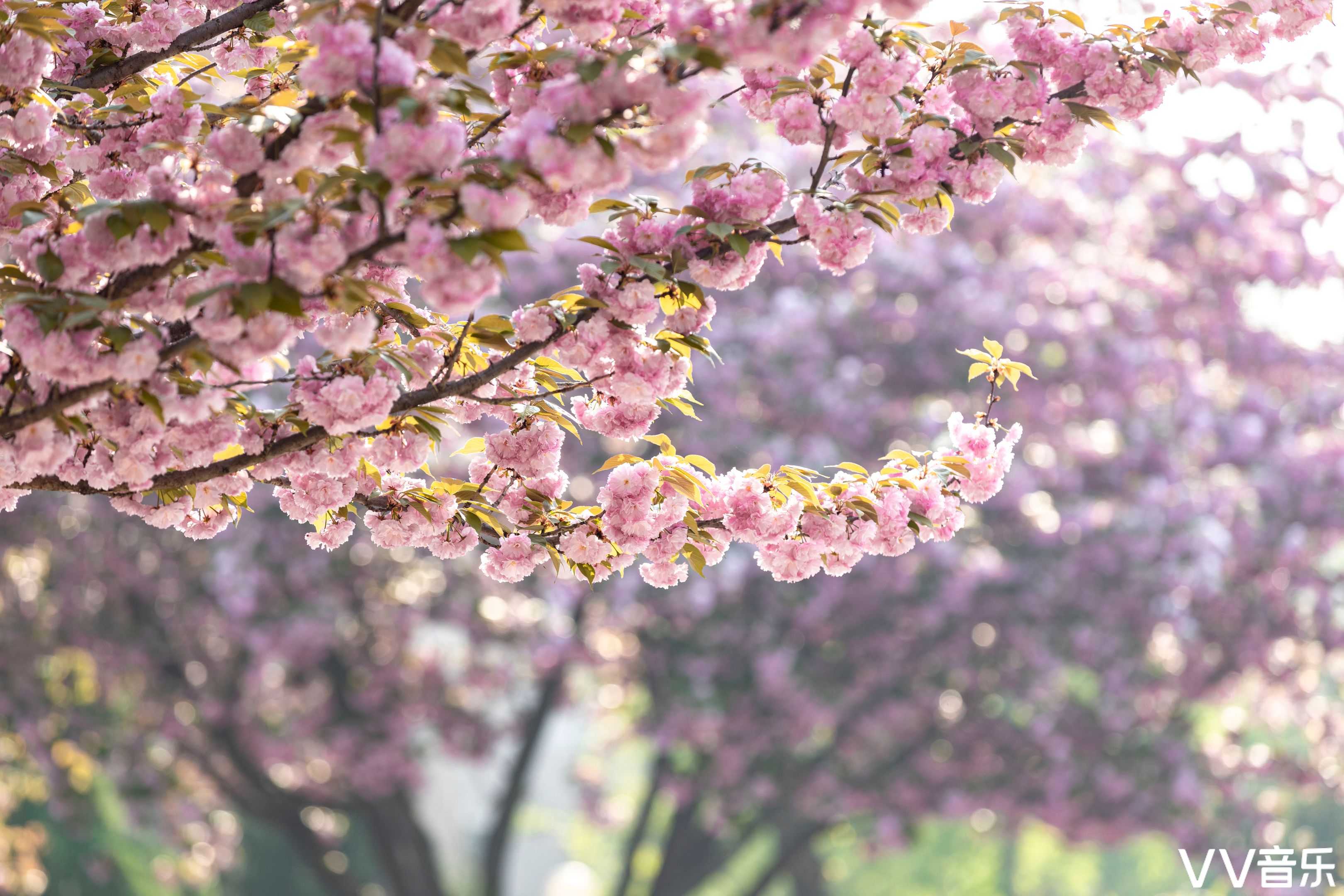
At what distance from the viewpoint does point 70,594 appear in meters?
11.4

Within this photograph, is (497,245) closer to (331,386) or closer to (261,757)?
(331,386)

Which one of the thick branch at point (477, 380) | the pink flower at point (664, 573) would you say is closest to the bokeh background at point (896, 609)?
the pink flower at point (664, 573)

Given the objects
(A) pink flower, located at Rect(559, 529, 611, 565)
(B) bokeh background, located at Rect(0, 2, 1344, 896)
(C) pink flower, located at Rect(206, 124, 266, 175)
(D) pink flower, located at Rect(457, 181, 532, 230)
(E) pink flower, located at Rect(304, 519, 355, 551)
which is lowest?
(B) bokeh background, located at Rect(0, 2, 1344, 896)

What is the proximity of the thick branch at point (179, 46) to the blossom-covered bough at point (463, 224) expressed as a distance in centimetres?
1

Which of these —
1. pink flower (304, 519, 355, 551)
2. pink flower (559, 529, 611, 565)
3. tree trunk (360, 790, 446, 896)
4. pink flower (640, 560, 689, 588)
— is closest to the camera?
pink flower (559, 529, 611, 565)

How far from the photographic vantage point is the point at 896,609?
11250 mm

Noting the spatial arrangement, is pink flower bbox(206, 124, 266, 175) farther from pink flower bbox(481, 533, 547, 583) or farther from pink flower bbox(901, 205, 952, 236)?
pink flower bbox(901, 205, 952, 236)

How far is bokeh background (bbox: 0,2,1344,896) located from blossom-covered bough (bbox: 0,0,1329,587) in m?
6.48

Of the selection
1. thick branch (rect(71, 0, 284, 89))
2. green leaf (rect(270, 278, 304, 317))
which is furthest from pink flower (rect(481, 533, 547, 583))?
thick branch (rect(71, 0, 284, 89))

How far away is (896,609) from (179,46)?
28.6 feet

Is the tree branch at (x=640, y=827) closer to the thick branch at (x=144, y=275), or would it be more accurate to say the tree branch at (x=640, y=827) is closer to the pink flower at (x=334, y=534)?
the pink flower at (x=334, y=534)

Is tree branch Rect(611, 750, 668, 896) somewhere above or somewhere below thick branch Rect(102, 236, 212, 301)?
below

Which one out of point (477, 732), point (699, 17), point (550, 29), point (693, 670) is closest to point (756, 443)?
point (693, 670)

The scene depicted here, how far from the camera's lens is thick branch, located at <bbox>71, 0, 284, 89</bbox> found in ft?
11.7
